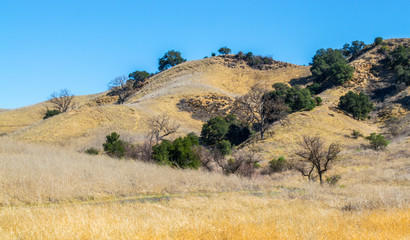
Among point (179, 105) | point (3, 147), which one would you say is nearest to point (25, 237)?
point (3, 147)

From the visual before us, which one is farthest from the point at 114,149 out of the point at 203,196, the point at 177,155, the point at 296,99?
the point at 296,99

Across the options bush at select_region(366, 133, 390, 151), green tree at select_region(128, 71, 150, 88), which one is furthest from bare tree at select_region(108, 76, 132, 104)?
bush at select_region(366, 133, 390, 151)

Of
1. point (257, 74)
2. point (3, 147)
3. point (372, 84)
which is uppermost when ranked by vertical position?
point (257, 74)

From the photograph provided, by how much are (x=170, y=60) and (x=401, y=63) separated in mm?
85470

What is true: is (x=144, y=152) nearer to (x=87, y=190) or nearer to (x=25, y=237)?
(x=87, y=190)

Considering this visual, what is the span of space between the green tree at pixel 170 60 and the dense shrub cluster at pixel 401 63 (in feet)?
261

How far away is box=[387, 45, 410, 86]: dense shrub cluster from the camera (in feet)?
199

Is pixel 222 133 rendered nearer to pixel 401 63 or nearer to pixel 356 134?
pixel 356 134

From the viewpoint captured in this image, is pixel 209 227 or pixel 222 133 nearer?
pixel 209 227

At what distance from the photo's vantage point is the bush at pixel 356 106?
5162cm

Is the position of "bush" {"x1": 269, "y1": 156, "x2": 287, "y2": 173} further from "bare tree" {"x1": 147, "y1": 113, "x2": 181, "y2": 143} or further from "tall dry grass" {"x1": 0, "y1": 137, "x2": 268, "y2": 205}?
"bare tree" {"x1": 147, "y1": 113, "x2": 181, "y2": 143}

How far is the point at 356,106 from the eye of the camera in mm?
51938

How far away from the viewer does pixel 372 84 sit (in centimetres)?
6838

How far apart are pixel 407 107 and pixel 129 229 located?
2457 inches
